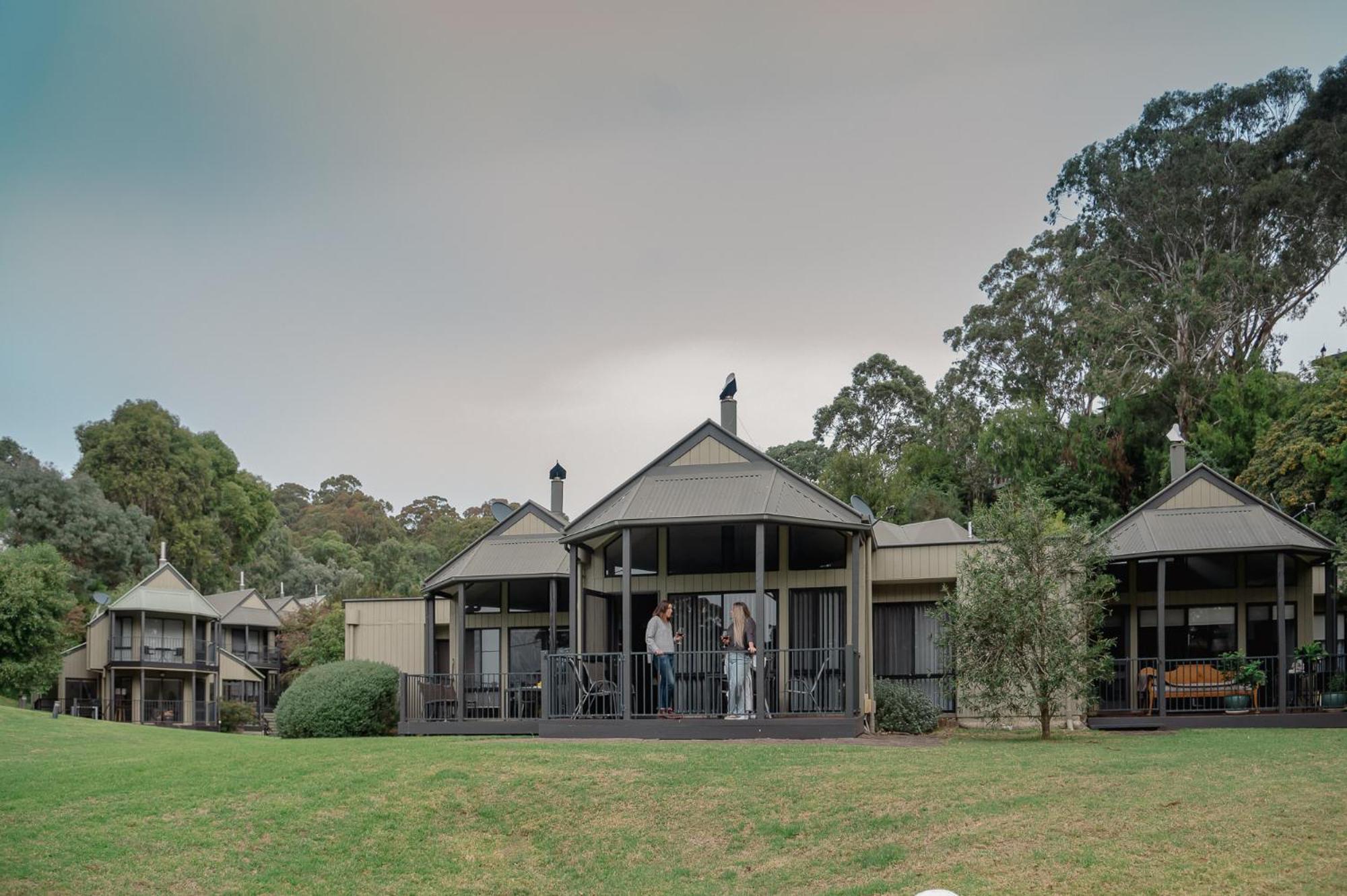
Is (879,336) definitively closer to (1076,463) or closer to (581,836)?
(1076,463)

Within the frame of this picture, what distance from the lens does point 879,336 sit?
5541cm

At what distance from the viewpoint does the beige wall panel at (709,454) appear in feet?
71.6

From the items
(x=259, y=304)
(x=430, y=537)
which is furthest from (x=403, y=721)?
(x=430, y=537)

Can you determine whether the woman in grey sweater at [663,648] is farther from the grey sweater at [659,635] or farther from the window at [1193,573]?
the window at [1193,573]

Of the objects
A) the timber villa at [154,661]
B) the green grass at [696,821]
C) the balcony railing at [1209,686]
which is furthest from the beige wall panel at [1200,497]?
the timber villa at [154,661]

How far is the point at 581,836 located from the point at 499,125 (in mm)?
15122

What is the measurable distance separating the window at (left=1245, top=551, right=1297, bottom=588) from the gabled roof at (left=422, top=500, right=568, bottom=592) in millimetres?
13059

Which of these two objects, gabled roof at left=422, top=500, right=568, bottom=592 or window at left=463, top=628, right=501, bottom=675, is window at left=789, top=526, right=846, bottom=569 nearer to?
gabled roof at left=422, top=500, right=568, bottom=592

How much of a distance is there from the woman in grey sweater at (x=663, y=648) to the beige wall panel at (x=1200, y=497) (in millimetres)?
10916

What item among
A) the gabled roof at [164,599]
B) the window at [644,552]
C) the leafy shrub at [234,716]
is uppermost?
the window at [644,552]

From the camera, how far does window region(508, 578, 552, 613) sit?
26.9 m

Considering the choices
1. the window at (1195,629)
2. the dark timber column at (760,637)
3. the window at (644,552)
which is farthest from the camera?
the window at (1195,629)

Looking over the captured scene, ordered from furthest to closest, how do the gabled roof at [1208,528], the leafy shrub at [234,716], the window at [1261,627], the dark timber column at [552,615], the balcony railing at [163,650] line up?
the balcony railing at [163,650], the leafy shrub at [234,716], the window at [1261,627], the dark timber column at [552,615], the gabled roof at [1208,528]

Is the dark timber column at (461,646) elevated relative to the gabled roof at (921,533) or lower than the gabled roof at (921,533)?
lower
